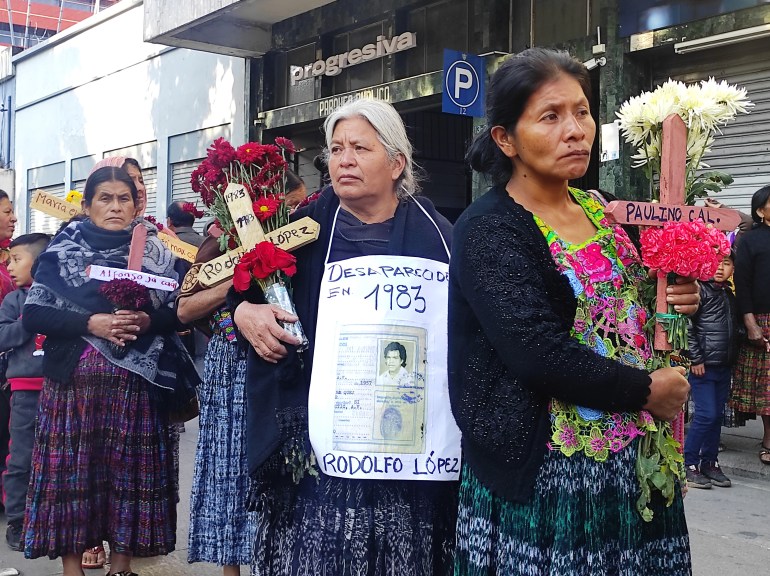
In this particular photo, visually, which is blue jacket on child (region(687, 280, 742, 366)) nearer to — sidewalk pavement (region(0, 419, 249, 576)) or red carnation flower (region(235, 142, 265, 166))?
sidewalk pavement (region(0, 419, 249, 576))

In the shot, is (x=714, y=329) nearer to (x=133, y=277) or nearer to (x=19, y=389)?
(x=133, y=277)

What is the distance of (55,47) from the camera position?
21234 mm

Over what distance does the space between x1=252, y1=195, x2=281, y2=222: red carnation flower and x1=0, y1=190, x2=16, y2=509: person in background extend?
361cm

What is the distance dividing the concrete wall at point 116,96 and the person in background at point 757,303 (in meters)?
9.77

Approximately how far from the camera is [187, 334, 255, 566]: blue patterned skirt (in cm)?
379

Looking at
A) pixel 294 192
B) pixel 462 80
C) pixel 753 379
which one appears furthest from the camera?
pixel 462 80

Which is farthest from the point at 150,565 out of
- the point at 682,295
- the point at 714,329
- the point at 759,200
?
the point at 759,200

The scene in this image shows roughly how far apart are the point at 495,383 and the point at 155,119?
1633cm

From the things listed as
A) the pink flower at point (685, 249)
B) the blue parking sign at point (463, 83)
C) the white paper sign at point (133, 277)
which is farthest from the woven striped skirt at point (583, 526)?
the blue parking sign at point (463, 83)

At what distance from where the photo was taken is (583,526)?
1937 millimetres

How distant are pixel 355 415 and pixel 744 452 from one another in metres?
5.65

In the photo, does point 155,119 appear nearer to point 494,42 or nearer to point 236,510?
point 494,42

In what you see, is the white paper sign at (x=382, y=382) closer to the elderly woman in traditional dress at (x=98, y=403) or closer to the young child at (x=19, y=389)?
the elderly woman in traditional dress at (x=98, y=403)

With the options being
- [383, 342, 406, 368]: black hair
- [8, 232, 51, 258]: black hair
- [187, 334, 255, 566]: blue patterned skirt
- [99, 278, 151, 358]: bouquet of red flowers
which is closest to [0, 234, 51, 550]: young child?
[8, 232, 51, 258]: black hair
